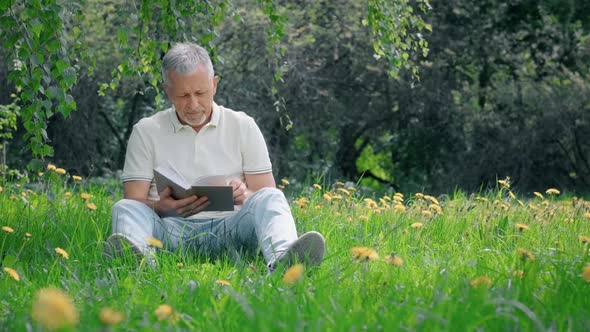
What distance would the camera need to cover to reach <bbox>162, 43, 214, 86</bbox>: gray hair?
134 inches

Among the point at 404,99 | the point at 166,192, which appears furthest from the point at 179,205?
the point at 404,99

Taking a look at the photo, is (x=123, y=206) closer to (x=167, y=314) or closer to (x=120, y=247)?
(x=120, y=247)

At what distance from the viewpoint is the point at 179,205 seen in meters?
3.32

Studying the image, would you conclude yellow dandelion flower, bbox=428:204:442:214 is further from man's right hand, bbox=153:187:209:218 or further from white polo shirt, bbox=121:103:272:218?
man's right hand, bbox=153:187:209:218

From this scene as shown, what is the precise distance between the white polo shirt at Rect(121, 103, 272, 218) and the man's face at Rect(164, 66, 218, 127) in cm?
7

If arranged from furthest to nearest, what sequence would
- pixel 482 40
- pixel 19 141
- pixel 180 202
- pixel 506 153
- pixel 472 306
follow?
pixel 482 40, pixel 506 153, pixel 19 141, pixel 180 202, pixel 472 306

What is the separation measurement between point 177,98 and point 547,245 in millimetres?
1596

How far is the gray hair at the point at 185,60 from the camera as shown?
→ 341cm

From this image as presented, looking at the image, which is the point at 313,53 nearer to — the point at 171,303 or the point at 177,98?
the point at 177,98

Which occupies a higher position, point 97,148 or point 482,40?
point 482,40

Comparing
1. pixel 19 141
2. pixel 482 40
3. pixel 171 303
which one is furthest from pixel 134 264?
pixel 482 40

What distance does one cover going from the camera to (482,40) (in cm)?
1170

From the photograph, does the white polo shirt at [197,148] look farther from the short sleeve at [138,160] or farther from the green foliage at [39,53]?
the green foliage at [39,53]

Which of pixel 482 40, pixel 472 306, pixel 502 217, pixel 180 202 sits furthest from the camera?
pixel 482 40
